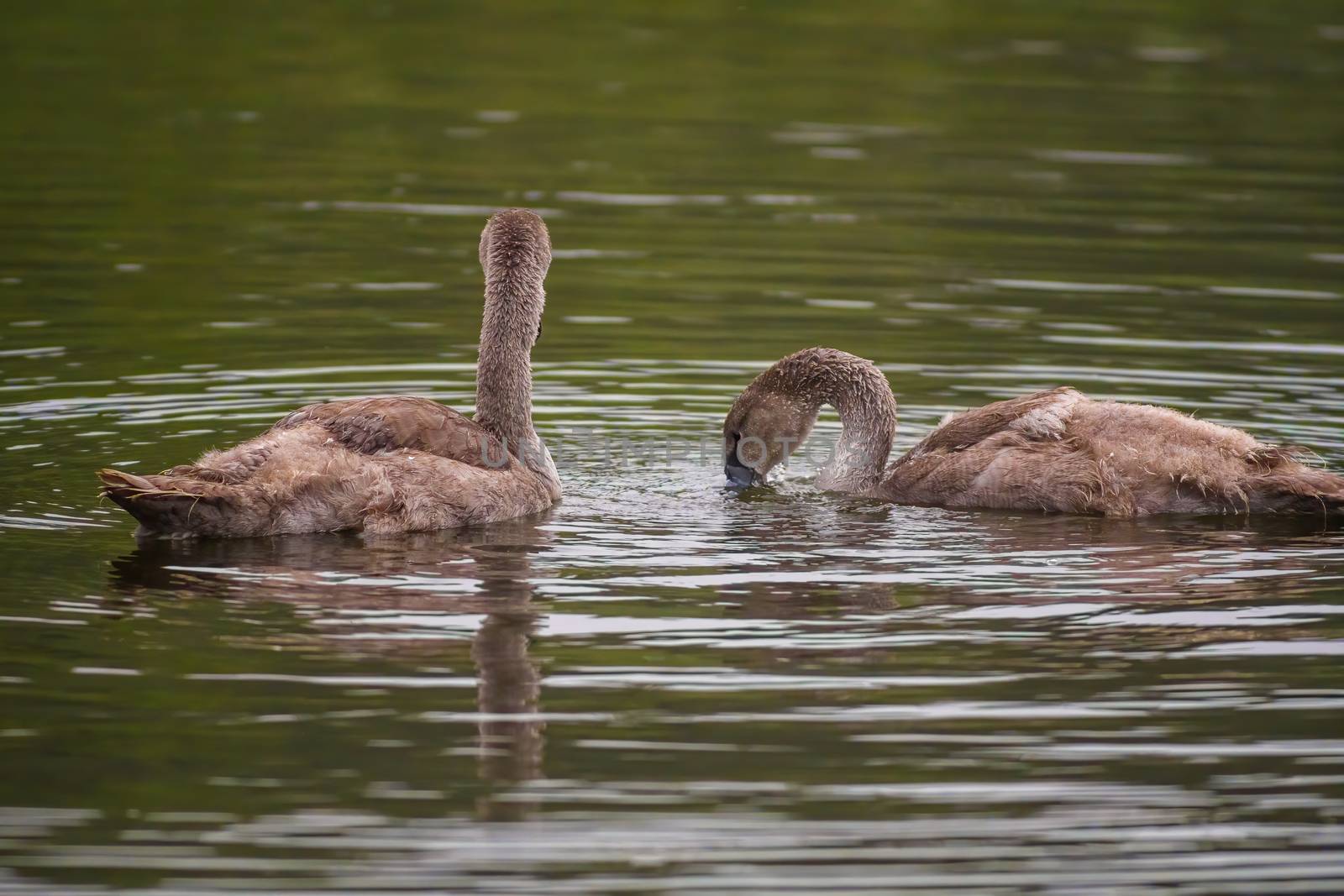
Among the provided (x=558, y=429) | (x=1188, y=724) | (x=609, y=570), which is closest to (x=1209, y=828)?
(x=1188, y=724)

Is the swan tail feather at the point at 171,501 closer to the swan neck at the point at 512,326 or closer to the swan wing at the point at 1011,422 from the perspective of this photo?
the swan neck at the point at 512,326

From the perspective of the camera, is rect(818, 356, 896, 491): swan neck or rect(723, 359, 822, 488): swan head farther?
rect(723, 359, 822, 488): swan head

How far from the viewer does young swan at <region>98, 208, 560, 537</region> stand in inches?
390

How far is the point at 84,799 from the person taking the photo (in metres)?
7.00

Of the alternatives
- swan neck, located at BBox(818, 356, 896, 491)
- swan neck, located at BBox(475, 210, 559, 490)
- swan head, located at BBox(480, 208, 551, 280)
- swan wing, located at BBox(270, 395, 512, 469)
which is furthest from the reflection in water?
swan neck, located at BBox(818, 356, 896, 491)

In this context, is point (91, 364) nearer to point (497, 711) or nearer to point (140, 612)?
point (140, 612)

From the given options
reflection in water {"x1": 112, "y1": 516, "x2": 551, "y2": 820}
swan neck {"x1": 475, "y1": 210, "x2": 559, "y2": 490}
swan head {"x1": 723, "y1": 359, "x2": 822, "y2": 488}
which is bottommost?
reflection in water {"x1": 112, "y1": 516, "x2": 551, "y2": 820}

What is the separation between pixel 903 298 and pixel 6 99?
13734mm

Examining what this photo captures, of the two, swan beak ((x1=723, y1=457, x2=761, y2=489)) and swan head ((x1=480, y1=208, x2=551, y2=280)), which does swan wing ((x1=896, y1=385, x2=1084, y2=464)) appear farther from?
swan head ((x1=480, y1=208, x2=551, y2=280))

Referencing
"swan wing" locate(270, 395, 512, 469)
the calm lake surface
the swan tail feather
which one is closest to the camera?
the calm lake surface

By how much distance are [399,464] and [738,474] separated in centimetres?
253

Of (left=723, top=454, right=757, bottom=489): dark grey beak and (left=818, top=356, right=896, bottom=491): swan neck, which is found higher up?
(left=818, top=356, right=896, bottom=491): swan neck

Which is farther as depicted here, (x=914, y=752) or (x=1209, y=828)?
(x=914, y=752)

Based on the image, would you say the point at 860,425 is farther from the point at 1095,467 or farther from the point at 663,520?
the point at 663,520
